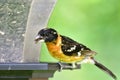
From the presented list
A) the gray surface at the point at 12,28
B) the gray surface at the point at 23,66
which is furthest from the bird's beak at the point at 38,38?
the gray surface at the point at 23,66

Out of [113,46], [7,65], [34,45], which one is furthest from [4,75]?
[113,46]

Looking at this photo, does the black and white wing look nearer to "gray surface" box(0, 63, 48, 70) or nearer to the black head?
the black head

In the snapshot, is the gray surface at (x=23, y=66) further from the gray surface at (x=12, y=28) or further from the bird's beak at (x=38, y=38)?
the gray surface at (x=12, y=28)

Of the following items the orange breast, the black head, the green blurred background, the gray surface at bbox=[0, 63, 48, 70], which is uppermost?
the black head

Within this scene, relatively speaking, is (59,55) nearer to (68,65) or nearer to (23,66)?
(68,65)

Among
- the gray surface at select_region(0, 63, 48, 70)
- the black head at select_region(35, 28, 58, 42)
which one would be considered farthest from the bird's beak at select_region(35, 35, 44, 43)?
the gray surface at select_region(0, 63, 48, 70)

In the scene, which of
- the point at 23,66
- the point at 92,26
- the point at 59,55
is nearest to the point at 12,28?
the point at 59,55
